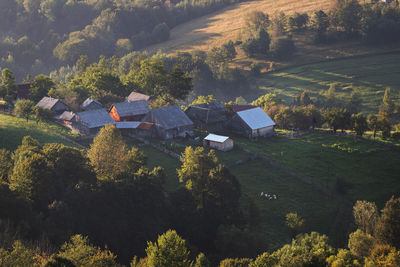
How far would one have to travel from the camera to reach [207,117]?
74812 mm

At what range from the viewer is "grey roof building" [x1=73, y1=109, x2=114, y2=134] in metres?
65.4

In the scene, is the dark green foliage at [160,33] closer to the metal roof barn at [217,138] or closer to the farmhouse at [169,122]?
the farmhouse at [169,122]

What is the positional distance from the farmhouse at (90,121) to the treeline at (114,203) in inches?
750

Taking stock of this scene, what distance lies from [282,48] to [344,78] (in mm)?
28261

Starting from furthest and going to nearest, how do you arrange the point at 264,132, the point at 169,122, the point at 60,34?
the point at 60,34 < the point at 264,132 < the point at 169,122

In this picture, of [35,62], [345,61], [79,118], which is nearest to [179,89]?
[79,118]

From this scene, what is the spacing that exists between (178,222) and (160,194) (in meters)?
3.62

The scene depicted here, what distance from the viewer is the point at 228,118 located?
7925cm

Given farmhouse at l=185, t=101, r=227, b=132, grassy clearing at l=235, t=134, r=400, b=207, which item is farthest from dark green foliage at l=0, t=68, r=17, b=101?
grassy clearing at l=235, t=134, r=400, b=207

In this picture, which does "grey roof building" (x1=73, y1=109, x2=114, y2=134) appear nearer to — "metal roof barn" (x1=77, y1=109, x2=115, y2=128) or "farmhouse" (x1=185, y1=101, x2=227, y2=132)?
"metal roof barn" (x1=77, y1=109, x2=115, y2=128)

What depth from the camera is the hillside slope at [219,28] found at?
167363mm

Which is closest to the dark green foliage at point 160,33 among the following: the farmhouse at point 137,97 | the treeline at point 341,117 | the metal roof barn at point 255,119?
the treeline at point 341,117

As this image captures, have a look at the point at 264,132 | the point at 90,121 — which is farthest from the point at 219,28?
the point at 90,121

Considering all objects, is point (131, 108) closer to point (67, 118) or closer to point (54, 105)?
point (67, 118)
